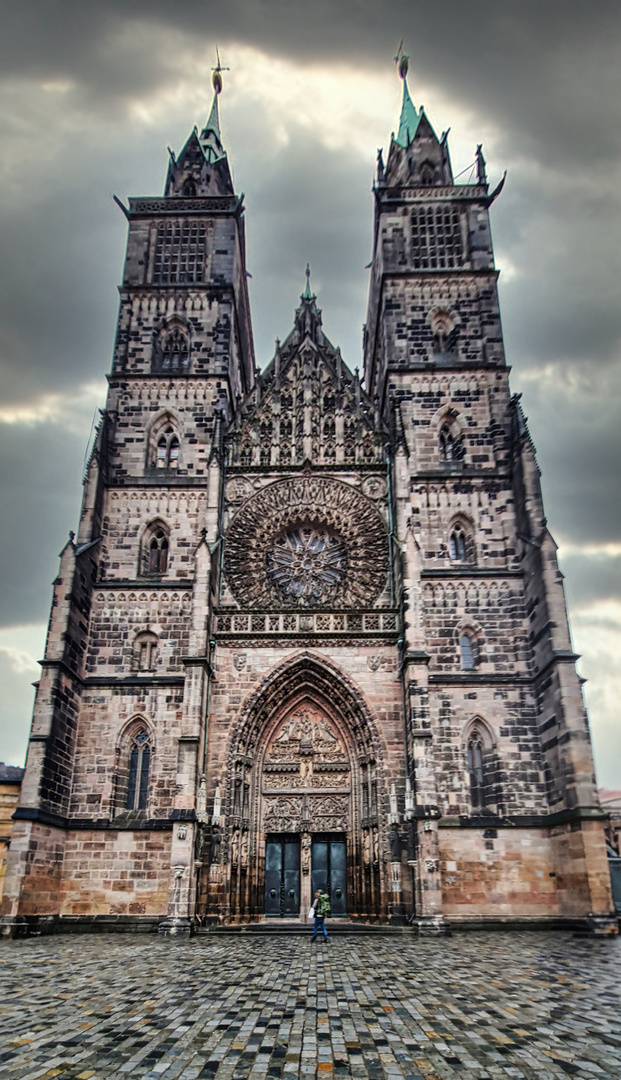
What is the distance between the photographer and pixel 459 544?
941 inches

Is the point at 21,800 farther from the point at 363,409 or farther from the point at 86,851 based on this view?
the point at 363,409

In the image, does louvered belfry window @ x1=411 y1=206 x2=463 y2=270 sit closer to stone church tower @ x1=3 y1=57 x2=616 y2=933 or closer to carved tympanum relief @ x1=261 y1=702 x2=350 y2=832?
stone church tower @ x1=3 y1=57 x2=616 y2=933

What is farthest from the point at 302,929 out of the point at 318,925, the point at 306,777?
the point at 306,777

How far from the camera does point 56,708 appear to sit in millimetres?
19797

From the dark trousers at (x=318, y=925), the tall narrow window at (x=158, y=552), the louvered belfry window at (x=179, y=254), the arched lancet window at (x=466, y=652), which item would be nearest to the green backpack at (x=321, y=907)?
the dark trousers at (x=318, y=925)

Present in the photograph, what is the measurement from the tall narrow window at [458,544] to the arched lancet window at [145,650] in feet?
32.8

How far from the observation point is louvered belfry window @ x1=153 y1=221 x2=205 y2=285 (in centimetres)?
2889

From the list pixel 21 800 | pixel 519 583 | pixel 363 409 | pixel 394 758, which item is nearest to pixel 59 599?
pixel 21 800

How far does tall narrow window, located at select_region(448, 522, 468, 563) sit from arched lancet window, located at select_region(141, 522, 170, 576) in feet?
31.0

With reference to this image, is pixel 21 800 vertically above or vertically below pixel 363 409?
below

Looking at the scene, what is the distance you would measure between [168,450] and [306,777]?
12253mm

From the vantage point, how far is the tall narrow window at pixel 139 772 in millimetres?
20578

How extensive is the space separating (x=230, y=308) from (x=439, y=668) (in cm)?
1604

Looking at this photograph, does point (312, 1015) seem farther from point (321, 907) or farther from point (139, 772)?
point (139, 772)
